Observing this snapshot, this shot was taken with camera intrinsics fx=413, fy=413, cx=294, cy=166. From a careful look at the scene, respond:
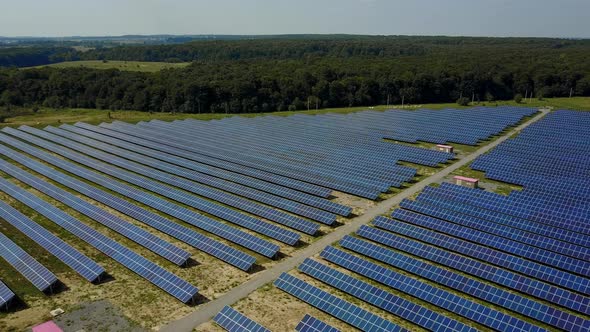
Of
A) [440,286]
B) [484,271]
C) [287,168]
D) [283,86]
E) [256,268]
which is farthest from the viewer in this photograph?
[283,86]

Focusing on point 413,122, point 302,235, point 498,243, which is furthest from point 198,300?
point 413,122

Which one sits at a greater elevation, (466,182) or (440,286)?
(466,182)

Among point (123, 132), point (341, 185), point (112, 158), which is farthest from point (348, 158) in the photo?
point (123, 132)

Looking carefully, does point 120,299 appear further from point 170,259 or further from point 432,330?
point 432,330

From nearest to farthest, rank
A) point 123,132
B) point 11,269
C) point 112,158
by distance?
point 11,269
point 112,158
point 123,132

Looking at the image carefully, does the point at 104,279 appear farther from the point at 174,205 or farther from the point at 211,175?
the point at 211,175

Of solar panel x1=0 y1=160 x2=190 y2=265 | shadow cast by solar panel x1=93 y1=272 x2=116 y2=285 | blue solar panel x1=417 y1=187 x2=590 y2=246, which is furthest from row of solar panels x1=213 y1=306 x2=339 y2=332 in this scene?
blue solar panel x1=417 y1=187 x2=590 y2=246

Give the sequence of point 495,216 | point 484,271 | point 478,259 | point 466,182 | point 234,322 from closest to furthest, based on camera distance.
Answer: point 234,322, point 484,271, point 478,259, point 495,216, point 466,182

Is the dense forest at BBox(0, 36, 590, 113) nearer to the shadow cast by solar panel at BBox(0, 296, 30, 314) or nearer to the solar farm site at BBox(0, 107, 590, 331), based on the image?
the solar farm site at BBox(0, 107, 590, 331)
